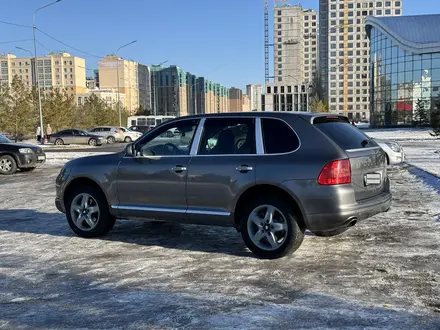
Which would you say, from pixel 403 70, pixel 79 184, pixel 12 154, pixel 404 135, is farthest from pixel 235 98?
pixel 79 184

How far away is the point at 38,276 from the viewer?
17.3 feet

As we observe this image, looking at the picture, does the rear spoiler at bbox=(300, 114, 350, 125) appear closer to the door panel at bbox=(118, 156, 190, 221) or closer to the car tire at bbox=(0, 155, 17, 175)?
the door panel at bbox=(118, 156, 190, 221)

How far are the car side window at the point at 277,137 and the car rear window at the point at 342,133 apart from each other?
0.34m

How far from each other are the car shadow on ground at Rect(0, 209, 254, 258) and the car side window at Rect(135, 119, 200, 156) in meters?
1.28

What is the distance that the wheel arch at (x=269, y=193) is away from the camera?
5582 millimetres

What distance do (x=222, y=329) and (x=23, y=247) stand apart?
13.1ft

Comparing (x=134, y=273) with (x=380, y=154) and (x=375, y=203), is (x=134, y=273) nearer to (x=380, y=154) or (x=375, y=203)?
(x=375, y=203)

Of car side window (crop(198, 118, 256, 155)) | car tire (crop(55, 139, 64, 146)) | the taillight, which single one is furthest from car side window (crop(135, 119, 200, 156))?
car tire (crop(55, 139, 64, 146))

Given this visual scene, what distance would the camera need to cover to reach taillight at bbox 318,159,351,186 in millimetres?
5328

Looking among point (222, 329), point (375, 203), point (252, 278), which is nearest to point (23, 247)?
point (252, 278)

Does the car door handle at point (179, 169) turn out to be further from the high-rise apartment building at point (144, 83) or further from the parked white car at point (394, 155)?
the high-rise apartment building at point (144, 83)

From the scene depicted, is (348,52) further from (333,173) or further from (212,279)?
(212,279)

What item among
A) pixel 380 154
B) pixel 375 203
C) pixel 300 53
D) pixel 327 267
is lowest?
pixel 327 267

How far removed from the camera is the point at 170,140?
21.3 ft
